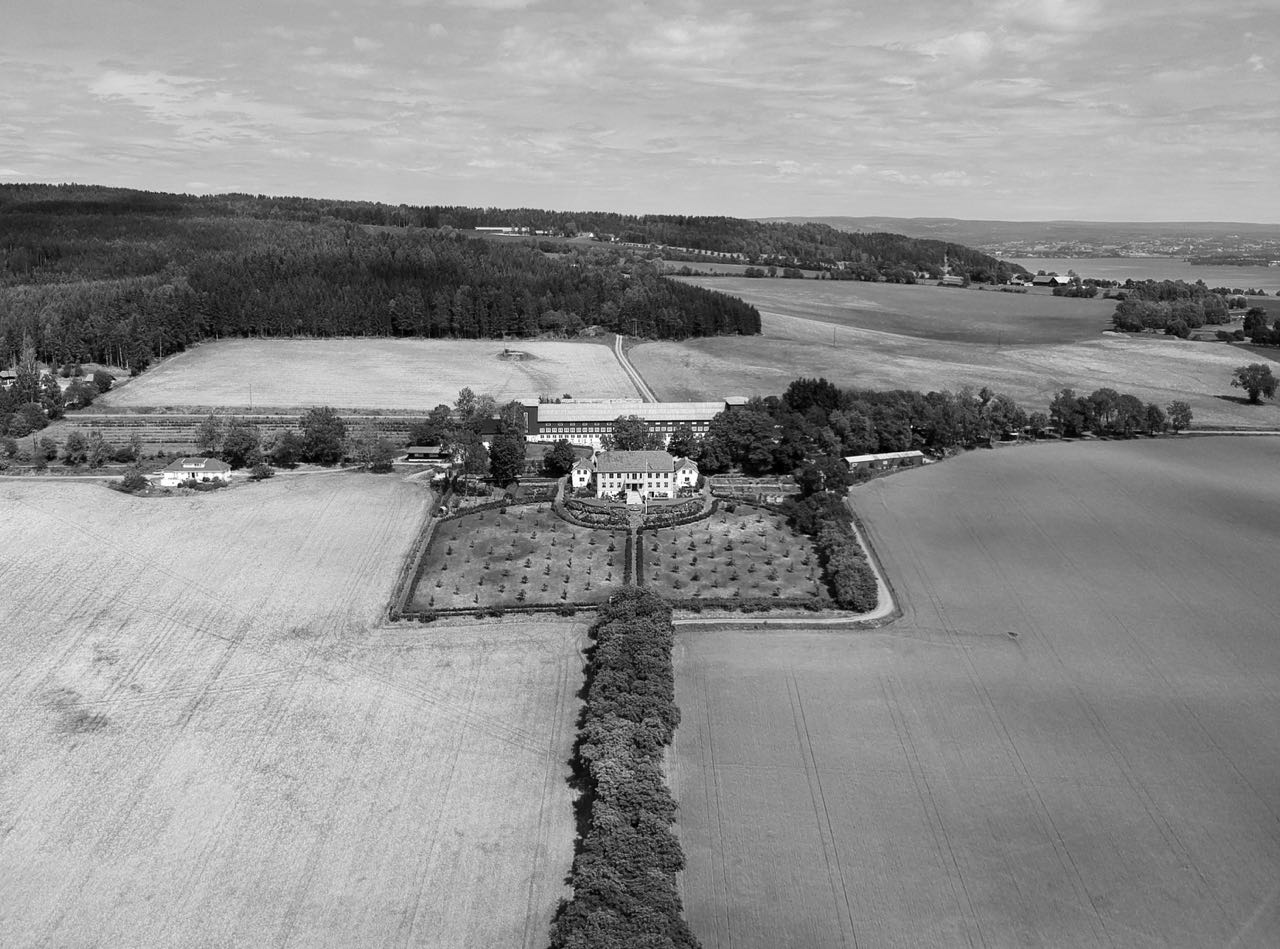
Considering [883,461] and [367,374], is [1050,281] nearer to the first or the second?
[883,461]

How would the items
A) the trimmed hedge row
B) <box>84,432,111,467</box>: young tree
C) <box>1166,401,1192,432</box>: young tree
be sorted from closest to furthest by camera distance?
the trimmed hedge row → <box>84,432,111,467</box>: young tree → <box>1166,401,1192,432</box>: young tree

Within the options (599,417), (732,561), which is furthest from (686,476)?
(599,417)

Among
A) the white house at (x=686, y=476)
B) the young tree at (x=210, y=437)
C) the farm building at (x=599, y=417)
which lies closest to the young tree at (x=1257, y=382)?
the farm building at (x=599, y=417)

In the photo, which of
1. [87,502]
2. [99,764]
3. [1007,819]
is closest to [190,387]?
[87,502]

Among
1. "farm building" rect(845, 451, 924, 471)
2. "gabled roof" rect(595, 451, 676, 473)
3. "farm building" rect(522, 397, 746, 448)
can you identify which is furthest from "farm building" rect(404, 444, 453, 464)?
"farm building" rect(845, 451, 924, 471)

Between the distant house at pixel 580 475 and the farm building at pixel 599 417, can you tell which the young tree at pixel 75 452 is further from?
the distant house at pixel 580 475

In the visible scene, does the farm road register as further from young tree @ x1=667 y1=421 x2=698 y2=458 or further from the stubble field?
young tree @ x1=667 y1=421 x2=698 y2=458

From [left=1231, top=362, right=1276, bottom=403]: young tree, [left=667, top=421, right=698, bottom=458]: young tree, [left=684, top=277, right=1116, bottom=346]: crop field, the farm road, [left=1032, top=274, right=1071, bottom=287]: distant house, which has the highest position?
[left=1032, top=274, right=1071, bottom=287]: distant house
